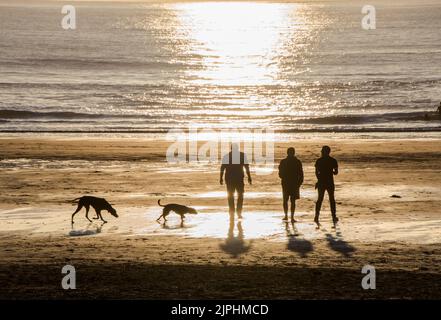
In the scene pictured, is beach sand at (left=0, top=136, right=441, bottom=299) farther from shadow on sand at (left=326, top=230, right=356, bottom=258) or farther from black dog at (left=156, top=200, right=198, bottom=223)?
black dog at (left=156, top=200, right=198, bottom=223)

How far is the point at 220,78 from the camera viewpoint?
244 ft

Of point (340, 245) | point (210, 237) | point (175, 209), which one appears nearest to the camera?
point (340, 245)

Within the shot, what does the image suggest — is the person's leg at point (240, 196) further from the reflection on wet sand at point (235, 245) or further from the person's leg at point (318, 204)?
the person's leg at point (318, 204)

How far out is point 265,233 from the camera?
Answer: 1669 cm

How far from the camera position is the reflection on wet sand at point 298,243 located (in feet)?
49.2

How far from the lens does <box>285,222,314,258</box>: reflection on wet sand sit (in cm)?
1501

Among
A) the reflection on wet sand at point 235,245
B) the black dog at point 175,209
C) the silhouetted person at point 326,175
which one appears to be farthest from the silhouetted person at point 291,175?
the black dog at point 175,209

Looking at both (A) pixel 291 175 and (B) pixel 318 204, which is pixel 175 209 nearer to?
(A) pixel 291 175

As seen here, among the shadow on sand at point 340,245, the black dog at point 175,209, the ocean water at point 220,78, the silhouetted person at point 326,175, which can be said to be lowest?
the shadow on sand at point 340,245

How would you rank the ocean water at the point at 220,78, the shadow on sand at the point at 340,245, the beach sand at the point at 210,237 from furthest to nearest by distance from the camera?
the ocean water at the point at 220,78 < the shadow on sand at the point at 340,245 < the beach sand at the point at 210,237

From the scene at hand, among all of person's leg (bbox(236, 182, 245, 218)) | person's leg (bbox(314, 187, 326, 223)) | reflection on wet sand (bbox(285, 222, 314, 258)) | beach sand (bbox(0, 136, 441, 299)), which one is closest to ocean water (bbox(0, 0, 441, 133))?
beach sand (bbox(0, 136, 441, 299))

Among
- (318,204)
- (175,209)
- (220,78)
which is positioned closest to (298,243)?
(318,204)

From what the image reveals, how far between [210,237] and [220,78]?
58.6m

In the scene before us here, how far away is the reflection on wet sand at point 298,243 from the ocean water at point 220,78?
2614 cm
